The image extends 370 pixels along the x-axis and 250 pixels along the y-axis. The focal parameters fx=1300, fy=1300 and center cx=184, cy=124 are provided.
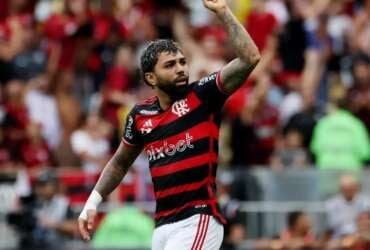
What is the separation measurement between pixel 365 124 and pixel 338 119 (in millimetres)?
653

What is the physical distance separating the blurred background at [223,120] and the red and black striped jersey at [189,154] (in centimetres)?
485

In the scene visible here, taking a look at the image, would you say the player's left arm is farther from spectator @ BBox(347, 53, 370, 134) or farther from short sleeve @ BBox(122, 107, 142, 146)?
spectator @ BBox(347, 53, 370, 134)

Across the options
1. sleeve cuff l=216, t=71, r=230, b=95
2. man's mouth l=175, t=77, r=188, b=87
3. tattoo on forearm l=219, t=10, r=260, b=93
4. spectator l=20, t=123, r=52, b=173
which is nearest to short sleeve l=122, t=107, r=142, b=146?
man's mouth l=175, t=77, r=188, b=87

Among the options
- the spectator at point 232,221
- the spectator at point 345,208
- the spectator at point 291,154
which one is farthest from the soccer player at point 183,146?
the spectator at point 291,154

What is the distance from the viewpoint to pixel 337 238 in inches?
589

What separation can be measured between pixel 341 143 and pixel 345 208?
153 centimetres

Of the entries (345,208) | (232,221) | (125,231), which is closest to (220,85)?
(232,221)

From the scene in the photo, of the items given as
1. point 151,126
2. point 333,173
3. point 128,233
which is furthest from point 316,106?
point 151,126

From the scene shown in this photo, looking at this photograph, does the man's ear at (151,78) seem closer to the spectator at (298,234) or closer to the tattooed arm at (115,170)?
the tattooed arm at (115,170)

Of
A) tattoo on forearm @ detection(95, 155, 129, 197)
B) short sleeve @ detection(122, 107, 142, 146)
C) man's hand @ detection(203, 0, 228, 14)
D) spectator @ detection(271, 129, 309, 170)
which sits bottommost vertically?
spectator @ detection(271, 129, 309, 170)

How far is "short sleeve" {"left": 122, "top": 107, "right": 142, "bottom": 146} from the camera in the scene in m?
9.70

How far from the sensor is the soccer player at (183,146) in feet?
30.2

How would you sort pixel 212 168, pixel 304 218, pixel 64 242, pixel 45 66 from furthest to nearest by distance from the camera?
1. pixel 45 66
2. pixel 64 242
3. pixel 304 218
4. pixel 212 168

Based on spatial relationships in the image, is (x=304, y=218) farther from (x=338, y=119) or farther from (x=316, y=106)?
(x=316, y=106)
